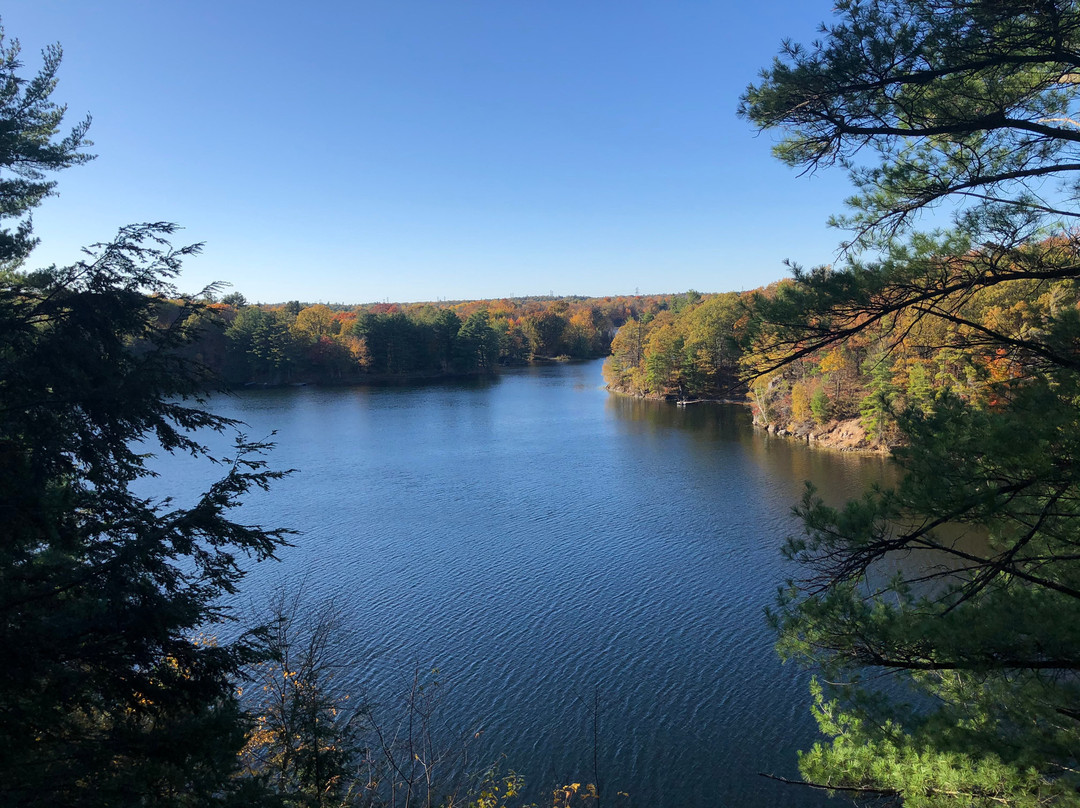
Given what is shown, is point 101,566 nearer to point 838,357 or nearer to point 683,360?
point 838,357

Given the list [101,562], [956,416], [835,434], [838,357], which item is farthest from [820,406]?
[101,562]

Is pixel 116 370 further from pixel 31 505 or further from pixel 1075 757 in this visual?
pixel 1075 757

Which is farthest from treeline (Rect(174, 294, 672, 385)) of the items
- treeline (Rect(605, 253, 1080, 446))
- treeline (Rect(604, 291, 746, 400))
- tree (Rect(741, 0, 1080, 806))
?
tree (Rect(741, 0, 1080, 806))

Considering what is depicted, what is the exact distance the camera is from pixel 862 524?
13.4 feet

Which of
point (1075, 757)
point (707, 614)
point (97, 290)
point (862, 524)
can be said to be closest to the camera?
point (1075, 757)

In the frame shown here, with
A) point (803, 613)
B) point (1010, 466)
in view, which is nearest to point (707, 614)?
point (803, 613)

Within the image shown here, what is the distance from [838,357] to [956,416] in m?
25.4

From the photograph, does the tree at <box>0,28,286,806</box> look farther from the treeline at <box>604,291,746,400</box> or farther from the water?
the treeline at <box>604,291,746,400</box>

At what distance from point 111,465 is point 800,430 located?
30843 mm

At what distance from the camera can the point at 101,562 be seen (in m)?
4.20

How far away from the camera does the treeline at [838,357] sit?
4.45 meters

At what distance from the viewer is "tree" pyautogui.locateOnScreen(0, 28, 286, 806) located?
3564 mm

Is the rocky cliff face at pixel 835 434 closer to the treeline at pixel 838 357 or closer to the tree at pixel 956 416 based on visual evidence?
the treeline at pixel 838 357

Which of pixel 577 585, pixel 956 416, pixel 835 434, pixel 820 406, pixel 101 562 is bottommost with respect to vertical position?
pixel 577 585
